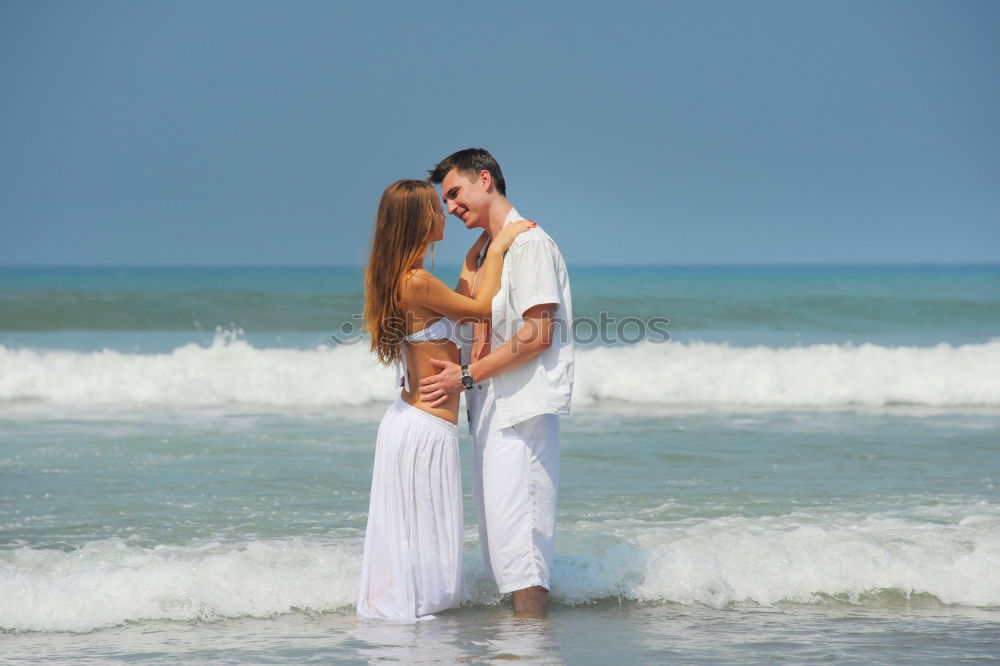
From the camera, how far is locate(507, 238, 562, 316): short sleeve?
4.05 meters

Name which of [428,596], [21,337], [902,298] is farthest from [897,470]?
[902,298]

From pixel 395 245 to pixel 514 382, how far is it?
71 cm

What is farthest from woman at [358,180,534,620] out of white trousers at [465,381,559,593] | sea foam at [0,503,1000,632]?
sea foam at [0,503,1000,632]

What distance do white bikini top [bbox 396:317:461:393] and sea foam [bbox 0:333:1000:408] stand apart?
737 centimetres

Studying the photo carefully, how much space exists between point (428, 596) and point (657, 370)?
8.66 meters

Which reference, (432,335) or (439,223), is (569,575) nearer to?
(432,335)

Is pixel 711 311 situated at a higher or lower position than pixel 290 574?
higher

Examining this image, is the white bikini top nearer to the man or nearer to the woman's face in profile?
the man

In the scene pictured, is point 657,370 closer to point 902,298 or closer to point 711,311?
point 711,311

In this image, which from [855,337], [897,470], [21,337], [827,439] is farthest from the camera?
[855,337]

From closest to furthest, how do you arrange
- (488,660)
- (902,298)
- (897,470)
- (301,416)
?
(488,660) < (897,470) < (301,416) < (902,298)

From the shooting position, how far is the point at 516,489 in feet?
13.7

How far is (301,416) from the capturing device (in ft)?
34.7

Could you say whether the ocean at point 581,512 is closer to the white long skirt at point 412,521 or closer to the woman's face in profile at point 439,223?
the white long skirt at point 412,521
